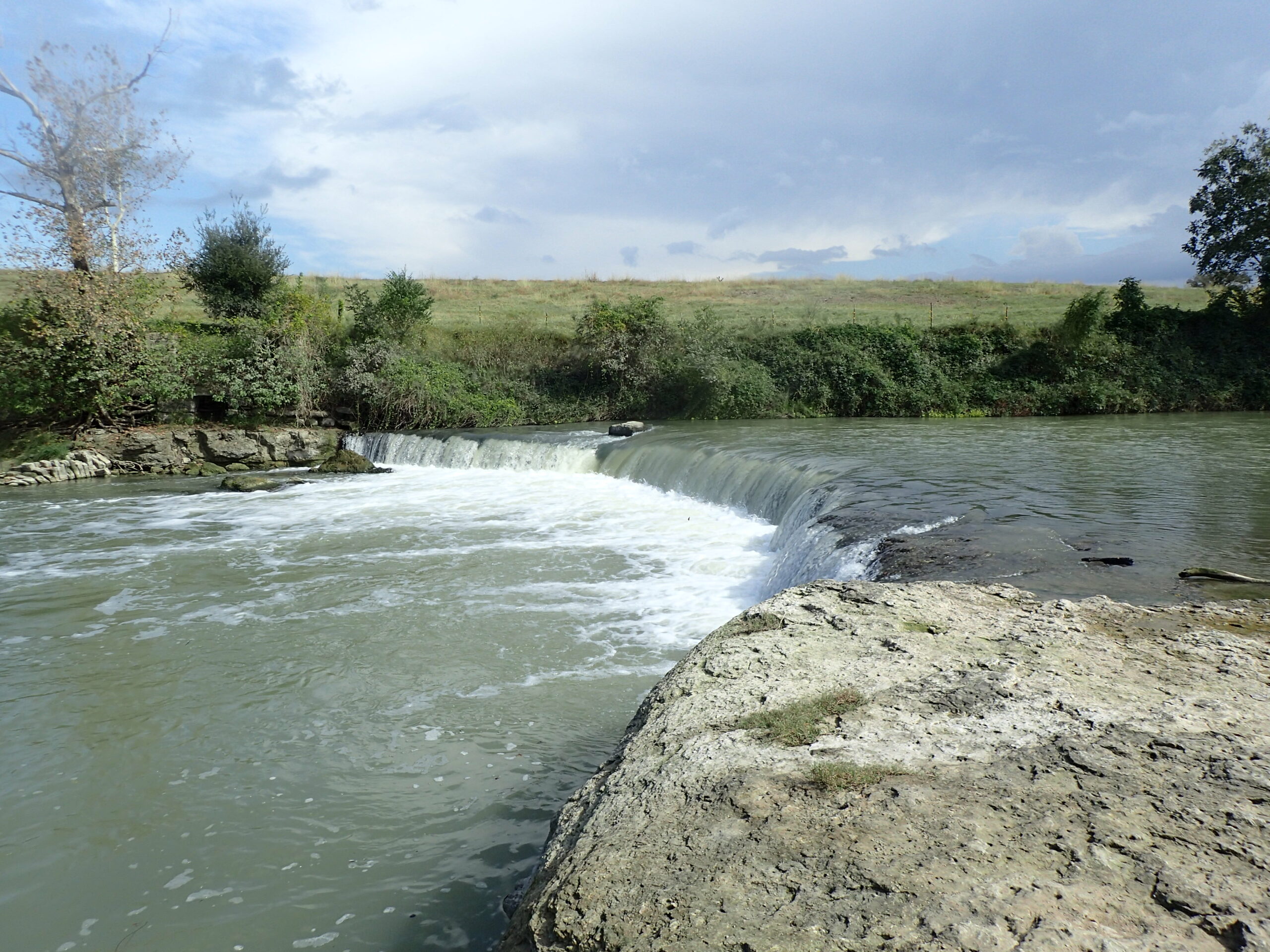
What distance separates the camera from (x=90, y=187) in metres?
23.4

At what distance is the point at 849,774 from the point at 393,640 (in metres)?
5.20

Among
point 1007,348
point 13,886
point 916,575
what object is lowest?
point 13,886

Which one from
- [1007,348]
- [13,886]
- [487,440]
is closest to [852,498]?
[13,886]

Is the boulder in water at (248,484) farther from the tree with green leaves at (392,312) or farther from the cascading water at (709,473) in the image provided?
the tree with green leaves at (392,312)

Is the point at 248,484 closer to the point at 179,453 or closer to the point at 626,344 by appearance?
the point at 179,453

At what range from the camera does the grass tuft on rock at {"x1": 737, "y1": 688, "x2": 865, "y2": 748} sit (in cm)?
324

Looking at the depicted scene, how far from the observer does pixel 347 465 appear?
19109mm

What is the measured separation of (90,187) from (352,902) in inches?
1056

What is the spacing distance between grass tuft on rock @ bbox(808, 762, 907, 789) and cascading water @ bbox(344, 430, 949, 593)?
402cm

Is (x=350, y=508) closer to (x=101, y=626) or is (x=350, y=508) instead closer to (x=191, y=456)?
(x=101, y=626)

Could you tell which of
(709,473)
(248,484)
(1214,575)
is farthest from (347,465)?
(1214,575)

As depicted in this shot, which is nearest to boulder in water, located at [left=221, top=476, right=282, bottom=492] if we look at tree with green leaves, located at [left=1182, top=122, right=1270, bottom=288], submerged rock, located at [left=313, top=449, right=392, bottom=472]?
submerged rock, located at [left=313, top=449, right=392, bottom=472]

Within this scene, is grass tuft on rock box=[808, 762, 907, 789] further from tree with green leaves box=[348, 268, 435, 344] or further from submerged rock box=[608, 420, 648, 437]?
tree with green leaves box=[348, 268, 435, 344]

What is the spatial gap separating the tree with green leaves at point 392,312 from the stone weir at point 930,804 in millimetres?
23522
